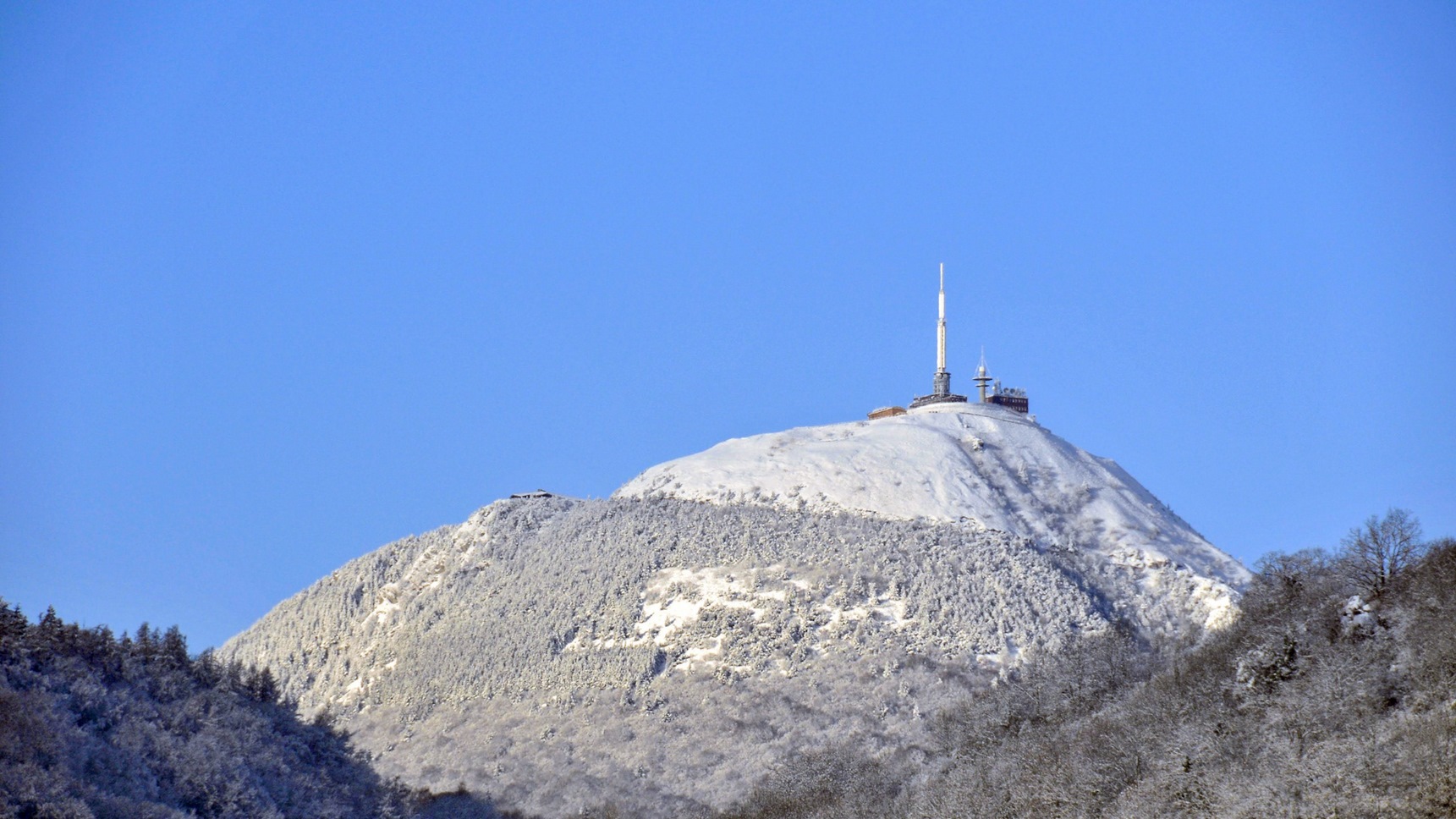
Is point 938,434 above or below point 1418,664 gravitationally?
above

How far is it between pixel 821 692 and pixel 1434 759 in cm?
4013

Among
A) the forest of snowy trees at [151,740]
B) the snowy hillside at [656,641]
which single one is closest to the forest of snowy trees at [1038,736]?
the forest of snowy trees at [151,740]

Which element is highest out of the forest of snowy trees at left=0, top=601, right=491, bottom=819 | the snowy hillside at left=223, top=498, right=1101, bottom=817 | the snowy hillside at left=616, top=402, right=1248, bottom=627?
the snowy hillside at left=616, top=402, right=1248, bottom=627

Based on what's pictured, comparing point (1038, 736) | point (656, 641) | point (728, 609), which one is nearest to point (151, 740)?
point (1038, 736)

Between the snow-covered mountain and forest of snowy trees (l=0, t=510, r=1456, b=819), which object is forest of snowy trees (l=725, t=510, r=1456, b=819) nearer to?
forest of snowy trees (l=0, t=510, r=1456, b=819)

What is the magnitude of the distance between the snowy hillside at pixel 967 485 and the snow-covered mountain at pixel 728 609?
23 cm

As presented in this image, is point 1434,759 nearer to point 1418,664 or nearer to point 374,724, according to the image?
point 1418,664

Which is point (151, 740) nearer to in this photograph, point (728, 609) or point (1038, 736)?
point (1038, 736)

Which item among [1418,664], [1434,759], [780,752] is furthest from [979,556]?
[1434,759]

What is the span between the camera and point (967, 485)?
9900cm

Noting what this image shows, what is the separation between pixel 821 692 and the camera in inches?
2923

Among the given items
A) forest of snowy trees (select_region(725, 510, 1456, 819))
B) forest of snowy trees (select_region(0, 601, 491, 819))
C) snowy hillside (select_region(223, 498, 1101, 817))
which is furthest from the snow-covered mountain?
forest of snowy trees (select_region(0, 601, 491, 819))

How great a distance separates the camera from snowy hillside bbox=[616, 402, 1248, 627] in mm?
94188

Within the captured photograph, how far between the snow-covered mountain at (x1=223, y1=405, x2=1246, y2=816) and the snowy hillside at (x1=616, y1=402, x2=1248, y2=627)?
9.0 inches
